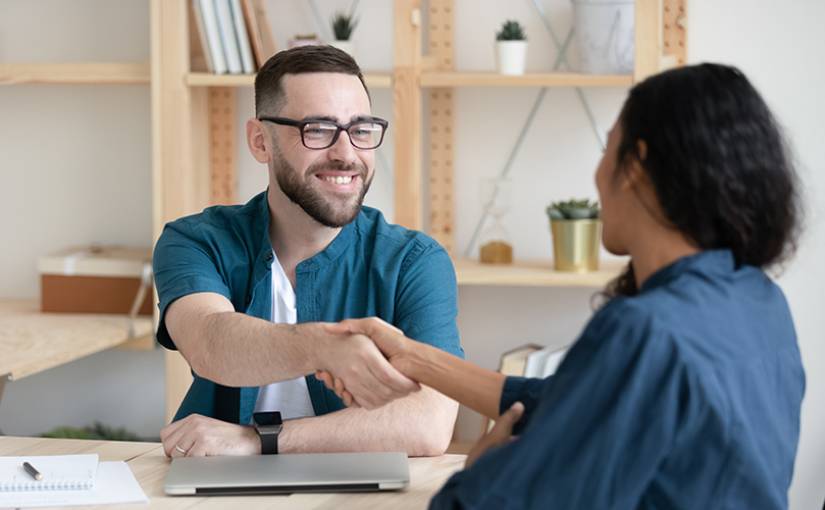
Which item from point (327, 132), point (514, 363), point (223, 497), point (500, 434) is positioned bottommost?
point (514, 363)

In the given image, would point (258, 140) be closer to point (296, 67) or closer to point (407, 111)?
point (296, 67)

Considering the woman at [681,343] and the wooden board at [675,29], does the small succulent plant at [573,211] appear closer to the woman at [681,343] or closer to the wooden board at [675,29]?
the wooden board at [675,29]

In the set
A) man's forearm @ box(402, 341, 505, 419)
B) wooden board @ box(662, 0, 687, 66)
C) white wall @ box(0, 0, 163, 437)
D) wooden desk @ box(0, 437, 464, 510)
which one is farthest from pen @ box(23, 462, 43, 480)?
wooden board @ box(662, 0, 687, 66)

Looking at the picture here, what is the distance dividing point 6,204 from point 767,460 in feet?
9.38

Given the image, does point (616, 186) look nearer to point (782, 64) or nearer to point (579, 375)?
point (579, 375)

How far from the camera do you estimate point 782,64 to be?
316 centimetres

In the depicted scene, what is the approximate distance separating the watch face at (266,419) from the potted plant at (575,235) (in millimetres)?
1339

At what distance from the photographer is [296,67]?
84.5 inches

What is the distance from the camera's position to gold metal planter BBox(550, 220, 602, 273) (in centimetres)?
298

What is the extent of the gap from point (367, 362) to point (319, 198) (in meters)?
0.52

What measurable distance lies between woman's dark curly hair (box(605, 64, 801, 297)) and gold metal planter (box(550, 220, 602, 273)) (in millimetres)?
1705

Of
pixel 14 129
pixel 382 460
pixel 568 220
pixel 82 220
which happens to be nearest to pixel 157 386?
pixel 82 220

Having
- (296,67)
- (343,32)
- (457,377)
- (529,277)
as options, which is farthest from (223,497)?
(343,32)

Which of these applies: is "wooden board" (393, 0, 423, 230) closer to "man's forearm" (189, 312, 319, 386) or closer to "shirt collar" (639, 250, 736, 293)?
"man's forearm" (189, 312, 319, 386)
